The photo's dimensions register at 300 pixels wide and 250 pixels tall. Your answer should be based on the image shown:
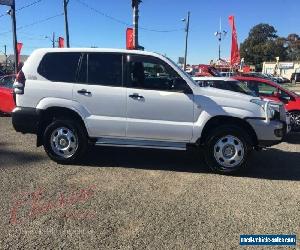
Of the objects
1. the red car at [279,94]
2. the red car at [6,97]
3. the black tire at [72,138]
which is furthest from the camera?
the red car at [6,97]

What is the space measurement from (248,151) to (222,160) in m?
0.44

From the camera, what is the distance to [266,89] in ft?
38.9

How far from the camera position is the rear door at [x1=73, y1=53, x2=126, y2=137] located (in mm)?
7051

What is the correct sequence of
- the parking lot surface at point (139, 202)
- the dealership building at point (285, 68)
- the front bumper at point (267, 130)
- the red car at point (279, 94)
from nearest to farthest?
the parking lot surface at point (139, 202) → the front bumper at point (267, 130) → the red car at point (279, 94) → the dealership building at point (285, 68)

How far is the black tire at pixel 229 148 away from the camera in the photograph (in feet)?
22.6

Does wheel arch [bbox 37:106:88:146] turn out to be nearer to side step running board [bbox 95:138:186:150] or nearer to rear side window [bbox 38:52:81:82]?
side step running board [bbox 95:138:186:150]

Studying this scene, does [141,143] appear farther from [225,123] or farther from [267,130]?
[267,130]

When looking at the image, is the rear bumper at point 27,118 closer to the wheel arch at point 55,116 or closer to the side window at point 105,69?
the wheel arch at point 55,116

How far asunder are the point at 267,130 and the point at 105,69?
9.39ft

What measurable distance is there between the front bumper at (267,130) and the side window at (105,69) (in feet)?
7.54

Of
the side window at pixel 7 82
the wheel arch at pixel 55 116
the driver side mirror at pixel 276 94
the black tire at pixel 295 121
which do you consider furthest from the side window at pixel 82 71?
the black tire at pixel 295 121

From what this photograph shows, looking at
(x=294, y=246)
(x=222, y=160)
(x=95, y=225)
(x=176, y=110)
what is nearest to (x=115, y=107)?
(x=176, y=110)

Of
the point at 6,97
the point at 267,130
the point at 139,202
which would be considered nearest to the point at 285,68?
the point at 6,97

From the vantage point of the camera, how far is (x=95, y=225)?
4.76 meters
